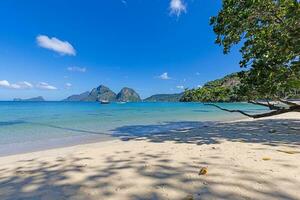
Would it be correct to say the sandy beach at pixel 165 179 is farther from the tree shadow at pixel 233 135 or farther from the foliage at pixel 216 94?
the foliage at pixel 216 94

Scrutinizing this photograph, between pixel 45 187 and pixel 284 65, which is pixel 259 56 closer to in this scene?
pixel 284 65

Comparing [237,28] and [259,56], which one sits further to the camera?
[237,28]

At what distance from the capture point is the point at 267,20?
28.4 ft

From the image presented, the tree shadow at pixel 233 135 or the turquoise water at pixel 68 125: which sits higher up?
the tree shadow at pixel 233 135

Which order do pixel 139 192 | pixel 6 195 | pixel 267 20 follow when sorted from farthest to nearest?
1. pixel 267 20
2. pixel 6 195
3. pixel 139 192

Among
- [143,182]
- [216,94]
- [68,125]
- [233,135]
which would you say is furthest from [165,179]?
[68,125]

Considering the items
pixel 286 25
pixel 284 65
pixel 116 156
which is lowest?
pixel 116 156

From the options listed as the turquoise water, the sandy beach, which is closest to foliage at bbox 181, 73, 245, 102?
the turquoise water

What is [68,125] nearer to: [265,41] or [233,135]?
[233,135]

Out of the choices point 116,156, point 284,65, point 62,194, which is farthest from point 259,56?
point 62,194

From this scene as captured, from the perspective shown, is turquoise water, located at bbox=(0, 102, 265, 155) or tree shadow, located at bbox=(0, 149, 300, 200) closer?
tree shadow, located at bbox=(0, 149, 300, 200)

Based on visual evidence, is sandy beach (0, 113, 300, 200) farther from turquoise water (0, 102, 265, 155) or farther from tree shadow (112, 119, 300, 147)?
turquoise water (0, 102, 265, 155)

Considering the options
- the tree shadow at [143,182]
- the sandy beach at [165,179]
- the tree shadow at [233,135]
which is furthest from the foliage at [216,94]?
the tree shadow at [143,182]

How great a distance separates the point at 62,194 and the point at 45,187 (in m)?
0.57
